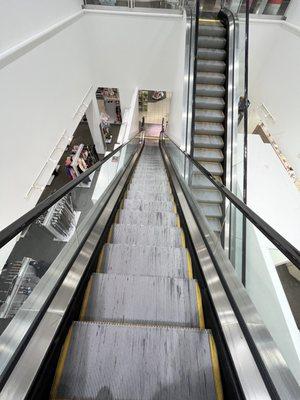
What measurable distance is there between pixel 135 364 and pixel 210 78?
6092 mm

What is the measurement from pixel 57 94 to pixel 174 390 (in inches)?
244

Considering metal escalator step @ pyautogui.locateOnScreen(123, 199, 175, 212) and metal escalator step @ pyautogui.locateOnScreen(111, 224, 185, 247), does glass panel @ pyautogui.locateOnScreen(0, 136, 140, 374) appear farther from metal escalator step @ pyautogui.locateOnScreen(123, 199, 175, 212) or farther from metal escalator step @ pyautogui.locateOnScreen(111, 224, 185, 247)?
metal escalator step @ pyautogui.locateOnScreen(123, 199, 175, 212)

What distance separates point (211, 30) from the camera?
5957 millimetres

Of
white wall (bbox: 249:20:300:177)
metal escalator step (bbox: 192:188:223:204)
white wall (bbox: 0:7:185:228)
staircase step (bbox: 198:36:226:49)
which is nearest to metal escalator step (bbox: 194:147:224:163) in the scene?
white wall (bbox: 0:7:185:228)

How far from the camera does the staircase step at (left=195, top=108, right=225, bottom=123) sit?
5.61 m

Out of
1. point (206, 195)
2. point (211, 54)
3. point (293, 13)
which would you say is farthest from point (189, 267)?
point (293, 13)

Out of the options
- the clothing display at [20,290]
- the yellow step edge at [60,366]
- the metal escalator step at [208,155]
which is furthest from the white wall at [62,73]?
the yellow step edge at [60,366]

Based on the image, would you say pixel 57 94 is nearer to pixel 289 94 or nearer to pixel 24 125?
pixel 24 125

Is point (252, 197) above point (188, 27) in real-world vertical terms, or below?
below

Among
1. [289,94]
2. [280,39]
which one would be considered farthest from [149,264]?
[280,39]

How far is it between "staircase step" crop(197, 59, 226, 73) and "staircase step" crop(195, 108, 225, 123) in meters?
1.07

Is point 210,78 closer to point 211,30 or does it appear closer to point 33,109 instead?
point 211,30

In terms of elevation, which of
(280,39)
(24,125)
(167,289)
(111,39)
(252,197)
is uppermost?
(111,39)

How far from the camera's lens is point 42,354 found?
1.17 m
